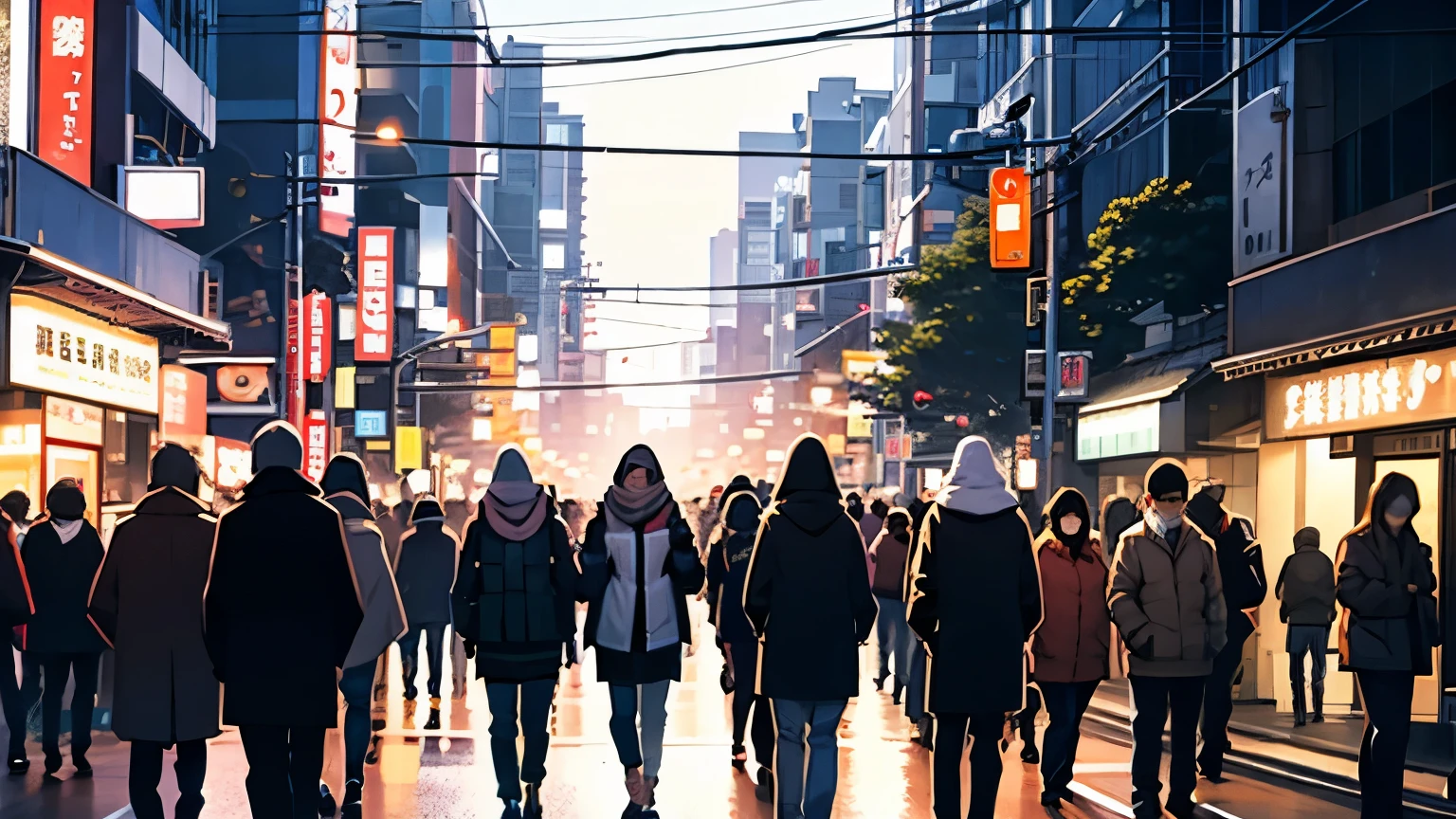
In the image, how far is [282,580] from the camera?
7.74 metres

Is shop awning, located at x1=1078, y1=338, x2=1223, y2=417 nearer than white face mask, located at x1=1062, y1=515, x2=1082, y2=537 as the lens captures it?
No

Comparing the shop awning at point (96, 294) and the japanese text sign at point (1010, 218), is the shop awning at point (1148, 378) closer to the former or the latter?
the japanese text sign at point (1010, 218)

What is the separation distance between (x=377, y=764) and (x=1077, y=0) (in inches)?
1400

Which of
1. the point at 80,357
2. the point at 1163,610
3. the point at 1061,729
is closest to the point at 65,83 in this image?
the point at 80,357

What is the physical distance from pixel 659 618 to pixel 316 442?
2898 centimetres

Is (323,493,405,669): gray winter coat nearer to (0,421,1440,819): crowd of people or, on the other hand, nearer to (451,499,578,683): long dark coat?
(0,421,1440,819): crowd of people

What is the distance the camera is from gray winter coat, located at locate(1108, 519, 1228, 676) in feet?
30.8

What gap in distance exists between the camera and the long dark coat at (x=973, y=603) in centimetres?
838

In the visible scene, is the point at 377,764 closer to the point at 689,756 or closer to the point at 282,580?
the point at 689,756

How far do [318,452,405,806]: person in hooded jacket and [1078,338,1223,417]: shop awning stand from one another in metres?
16.5

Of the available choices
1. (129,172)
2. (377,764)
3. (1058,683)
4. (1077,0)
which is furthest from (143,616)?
(1077,0)

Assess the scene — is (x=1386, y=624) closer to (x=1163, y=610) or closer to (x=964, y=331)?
(x=1163, y=610)

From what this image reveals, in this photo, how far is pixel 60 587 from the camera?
11688 millimetres

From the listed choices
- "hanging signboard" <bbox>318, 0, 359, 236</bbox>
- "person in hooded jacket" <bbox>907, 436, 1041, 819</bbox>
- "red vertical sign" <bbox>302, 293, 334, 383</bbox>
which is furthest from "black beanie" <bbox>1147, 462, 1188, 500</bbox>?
"hanging signboard" <bbox>318, 0, 359, 236</bbox>
